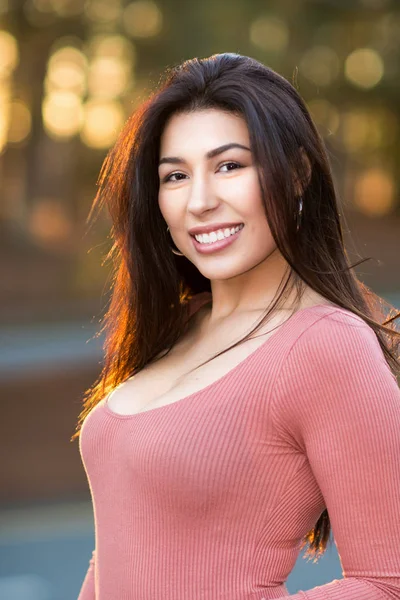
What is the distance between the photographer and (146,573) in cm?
181

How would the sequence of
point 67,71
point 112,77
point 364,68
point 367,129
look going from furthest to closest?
1. point 367,129
2. point 364,68
3. point 112,77
4. point 67,71

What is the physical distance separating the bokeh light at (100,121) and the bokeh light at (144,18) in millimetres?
1462

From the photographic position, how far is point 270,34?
60.0 feet

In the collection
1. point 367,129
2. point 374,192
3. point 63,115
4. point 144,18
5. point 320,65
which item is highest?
point 144,18

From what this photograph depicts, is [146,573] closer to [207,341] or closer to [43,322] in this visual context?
[207,341]

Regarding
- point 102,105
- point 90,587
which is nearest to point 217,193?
point 90,587

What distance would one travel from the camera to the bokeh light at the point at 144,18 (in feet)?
58.0

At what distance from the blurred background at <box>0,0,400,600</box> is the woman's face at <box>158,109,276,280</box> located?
11.7 m

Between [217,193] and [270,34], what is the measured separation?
17.0m

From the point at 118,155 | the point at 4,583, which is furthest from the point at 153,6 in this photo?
the point at 118,155

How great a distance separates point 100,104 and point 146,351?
16798 millimetres

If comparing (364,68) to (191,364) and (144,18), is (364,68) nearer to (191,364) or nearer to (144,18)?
(144,18)

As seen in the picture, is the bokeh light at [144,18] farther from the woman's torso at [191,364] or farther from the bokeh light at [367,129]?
the woman's torso at [191,364]

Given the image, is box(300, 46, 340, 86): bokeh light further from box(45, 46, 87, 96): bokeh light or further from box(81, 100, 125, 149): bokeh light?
box(45, 46, 87, 96): bokeh light
